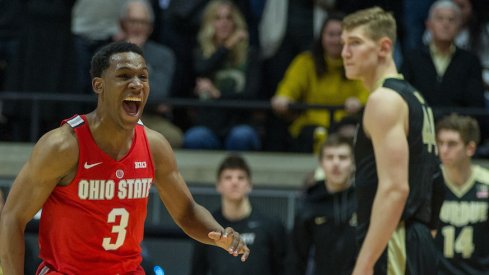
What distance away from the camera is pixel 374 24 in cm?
605

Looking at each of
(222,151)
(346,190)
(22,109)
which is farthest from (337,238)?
(22,109)

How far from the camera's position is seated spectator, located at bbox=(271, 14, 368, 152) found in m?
9.79

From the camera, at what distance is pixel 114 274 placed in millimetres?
5371

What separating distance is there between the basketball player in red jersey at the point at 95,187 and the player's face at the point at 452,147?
307 cm

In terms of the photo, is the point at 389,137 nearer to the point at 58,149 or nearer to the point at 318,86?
the point at 58,149

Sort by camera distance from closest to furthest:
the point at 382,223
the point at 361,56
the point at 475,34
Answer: the point at 382,223 → the point at 361,56 → the point at 475,34

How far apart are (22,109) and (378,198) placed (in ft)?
17.0

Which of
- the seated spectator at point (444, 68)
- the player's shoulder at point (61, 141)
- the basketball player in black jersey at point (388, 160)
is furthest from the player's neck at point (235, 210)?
the player's shoulder at point (61, 141)

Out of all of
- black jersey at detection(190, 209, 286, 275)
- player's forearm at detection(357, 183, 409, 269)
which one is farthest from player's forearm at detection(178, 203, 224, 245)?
black jersey at detection(190, 209, 286, 275)

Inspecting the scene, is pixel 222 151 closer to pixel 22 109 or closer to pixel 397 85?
pixel 22 109

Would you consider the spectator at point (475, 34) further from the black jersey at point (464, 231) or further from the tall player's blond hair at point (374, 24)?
the tall player's blond hair at point (374, 24)

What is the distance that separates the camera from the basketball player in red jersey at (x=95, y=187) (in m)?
5.13

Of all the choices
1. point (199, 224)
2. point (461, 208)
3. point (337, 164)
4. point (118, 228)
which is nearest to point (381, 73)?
point (199, 224)

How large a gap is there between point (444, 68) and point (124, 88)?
5244mm
